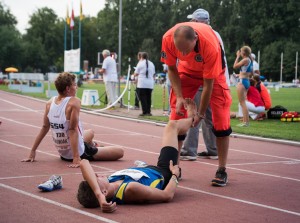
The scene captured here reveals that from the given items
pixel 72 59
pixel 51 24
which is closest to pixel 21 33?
pixel 51 24

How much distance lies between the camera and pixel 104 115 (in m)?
19.5

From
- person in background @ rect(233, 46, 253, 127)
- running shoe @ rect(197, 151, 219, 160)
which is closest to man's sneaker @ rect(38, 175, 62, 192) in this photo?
running shoe @ rect(197, 151, 219, 160)

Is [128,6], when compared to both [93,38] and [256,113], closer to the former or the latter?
[93,38]

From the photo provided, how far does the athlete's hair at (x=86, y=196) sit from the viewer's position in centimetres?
574

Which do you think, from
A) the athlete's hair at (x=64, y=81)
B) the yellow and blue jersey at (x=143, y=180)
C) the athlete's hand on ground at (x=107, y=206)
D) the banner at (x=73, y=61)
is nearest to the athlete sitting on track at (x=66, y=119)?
the athlete's hair at (x=64, y=81)

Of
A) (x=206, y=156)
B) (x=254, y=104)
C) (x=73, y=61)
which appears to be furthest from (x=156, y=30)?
(x=206, y=156)

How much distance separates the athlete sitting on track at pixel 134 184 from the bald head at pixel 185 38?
3.30ft

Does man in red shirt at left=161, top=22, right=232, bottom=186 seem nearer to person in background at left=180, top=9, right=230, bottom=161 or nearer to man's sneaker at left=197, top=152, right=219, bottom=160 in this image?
person in background at left=180, top=9, right=230, bottom=161

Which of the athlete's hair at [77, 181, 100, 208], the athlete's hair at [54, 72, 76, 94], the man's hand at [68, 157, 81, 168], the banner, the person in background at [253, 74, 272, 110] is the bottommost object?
the man's hand at [68, 157, 81, 168]

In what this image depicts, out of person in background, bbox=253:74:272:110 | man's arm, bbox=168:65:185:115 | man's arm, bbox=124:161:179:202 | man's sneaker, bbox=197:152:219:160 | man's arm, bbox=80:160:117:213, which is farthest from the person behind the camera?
person in background, bbox=253:74:272:110

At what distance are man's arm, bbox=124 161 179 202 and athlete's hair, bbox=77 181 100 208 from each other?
14.0 inches

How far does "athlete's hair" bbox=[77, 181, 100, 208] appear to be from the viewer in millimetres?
5742

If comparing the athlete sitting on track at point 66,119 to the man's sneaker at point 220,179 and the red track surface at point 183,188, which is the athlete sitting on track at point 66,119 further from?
the man's sneaker at point 220,179

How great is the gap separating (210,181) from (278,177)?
1.14 metres
